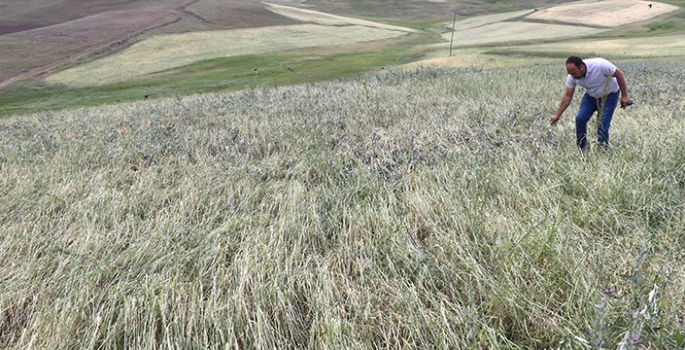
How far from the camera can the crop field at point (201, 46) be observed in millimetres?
34156

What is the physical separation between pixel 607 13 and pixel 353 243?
266ft

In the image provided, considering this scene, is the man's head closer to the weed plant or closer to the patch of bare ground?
the weed plant

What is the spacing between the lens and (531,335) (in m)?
2.54

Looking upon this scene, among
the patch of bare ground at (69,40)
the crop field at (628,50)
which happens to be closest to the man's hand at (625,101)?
the crop field at (628,50)

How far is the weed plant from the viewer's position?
8.72 ft

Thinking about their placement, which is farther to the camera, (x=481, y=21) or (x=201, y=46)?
(x=481, y=21)

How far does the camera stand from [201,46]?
45719 millimetres

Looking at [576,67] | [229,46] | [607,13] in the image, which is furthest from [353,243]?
[607,13]

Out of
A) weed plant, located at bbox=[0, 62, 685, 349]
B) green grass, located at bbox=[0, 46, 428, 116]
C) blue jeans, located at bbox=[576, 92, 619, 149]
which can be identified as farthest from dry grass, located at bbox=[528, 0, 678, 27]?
weed plant, located at bbox=[0, 62, 685, 349]

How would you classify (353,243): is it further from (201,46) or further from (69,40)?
(69,40)

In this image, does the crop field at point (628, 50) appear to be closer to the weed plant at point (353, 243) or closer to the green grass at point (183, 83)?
the green grass at point (183, 83)

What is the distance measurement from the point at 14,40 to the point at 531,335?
2611 inches

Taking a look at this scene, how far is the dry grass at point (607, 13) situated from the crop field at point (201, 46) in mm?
30571

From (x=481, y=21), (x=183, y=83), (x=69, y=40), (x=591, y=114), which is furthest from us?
(x=481, y=21)
